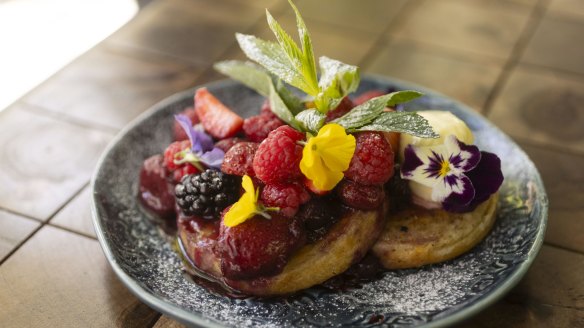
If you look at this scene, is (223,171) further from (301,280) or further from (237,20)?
(237,20)

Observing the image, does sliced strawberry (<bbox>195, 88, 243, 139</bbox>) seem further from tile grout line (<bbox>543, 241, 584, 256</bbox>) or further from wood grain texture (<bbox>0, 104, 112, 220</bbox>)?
tile grout line (<bbox>543, 241, 584, 256</bbox>)

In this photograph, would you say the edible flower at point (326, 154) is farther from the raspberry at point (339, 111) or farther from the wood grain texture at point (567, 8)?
the wood grain texture at point (567, 8)

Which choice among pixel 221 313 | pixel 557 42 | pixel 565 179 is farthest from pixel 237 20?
pixel 221 313

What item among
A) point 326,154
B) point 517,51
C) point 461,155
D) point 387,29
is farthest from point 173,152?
point 517,51

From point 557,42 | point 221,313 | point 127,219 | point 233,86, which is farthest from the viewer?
point 557,42

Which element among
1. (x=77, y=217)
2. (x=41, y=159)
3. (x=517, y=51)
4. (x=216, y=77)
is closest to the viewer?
(x=77, y=217)

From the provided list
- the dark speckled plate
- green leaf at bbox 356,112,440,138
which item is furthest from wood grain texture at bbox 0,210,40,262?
green leaf at bbox 356,112,440,138

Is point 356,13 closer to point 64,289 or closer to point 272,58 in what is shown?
point 272,58

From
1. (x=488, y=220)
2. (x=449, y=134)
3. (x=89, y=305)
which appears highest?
(x=449, y=134)
